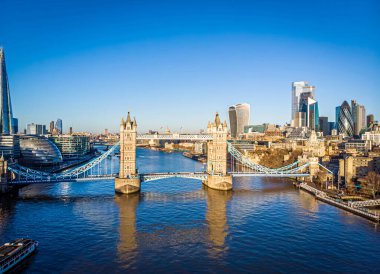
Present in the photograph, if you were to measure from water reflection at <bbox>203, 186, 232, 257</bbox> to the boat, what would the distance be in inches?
588

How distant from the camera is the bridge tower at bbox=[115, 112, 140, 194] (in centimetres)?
5356

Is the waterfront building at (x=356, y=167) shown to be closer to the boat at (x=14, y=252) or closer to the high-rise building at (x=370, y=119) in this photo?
the boat at (x=14, y=252)

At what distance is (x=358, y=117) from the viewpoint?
637 feet

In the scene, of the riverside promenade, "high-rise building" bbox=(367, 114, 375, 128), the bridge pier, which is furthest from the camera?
"high-rise building" bbox=(367, 114, 375, 128)

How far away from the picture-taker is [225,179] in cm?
5791

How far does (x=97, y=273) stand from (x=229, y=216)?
65.0 ft

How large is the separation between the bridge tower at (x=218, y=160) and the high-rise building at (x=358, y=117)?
508ft

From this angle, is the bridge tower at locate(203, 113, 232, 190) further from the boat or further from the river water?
the boat

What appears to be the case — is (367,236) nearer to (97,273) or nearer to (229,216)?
(229,216)

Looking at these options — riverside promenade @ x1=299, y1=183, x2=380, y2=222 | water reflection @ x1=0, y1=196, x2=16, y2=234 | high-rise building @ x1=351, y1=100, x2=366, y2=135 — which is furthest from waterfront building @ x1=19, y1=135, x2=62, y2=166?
high-rise building @ x1=351, y1=100, x2=366, y2=135

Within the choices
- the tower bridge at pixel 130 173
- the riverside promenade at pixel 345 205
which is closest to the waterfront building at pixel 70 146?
the tower bridge at pixel 130 173

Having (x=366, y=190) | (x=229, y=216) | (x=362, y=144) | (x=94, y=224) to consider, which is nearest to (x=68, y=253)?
(x=94, y=224)

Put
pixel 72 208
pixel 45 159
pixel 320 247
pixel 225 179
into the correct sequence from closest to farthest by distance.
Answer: pixel 320 247
pixel 72 208
pixel 225 179
pixel 45 159

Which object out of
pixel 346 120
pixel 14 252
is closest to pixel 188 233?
pixel 14 252
